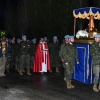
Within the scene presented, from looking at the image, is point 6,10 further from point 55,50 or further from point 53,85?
point 53,85

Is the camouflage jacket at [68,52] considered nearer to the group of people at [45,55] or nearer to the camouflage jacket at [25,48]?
the group of people at [45,55]

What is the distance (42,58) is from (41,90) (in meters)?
3.98

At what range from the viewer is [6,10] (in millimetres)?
35281

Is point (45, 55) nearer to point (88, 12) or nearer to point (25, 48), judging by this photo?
point (25, 48)

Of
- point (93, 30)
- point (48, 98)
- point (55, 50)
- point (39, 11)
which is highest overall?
point (39, 11)

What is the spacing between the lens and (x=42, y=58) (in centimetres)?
1298

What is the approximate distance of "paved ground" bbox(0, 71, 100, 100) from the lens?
8.11 meters

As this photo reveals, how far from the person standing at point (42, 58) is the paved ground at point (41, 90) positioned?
64.2 inches

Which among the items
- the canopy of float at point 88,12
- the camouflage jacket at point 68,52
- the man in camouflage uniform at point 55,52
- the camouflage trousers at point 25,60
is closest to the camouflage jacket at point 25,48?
the camouflage trousers at point 25,60

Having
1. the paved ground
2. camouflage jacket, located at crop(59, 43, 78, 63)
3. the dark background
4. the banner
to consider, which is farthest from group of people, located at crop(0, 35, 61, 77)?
the dark background

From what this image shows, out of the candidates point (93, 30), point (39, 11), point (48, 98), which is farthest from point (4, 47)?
point (39, 11)

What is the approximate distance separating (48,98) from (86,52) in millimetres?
2628

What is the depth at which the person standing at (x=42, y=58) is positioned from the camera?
12870 mm

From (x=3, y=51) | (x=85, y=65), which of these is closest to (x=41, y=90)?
(x=85, y=65)
